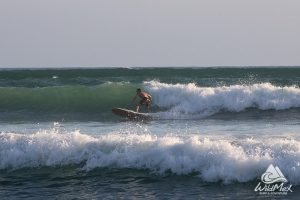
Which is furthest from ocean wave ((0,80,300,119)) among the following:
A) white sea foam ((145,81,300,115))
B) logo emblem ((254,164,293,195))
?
logo emblem ((254,164,293,195))

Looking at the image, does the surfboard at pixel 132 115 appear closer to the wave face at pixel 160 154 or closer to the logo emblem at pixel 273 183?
the wave face at pixel 160 154

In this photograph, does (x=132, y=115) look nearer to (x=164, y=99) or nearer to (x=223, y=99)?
(x=164, y=99)

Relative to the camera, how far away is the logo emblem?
9492 millimetres

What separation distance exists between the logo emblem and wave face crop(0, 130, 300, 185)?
11 centimetres

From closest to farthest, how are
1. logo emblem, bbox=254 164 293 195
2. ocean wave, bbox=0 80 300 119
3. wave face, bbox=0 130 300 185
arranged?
logo emblem, bbox=254 164 293 195, wave face, bbox=0 130 300 185, ocean wave, bbox=0 80 300 119

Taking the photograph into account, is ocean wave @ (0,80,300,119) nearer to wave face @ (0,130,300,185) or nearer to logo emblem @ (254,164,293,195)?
wave face @ (0,130,300,185)

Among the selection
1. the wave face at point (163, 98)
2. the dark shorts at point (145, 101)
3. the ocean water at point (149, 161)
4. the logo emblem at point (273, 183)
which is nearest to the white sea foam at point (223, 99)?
the wave face at point (163, 98)

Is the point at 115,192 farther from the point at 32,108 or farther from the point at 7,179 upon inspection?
the point at 32,108

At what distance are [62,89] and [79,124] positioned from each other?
9501 millimetres

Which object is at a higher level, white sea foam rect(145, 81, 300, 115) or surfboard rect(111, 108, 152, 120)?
white sea foam rect(145, 81, 300, 115)

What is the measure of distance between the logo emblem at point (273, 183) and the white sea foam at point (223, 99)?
12350 millimetres

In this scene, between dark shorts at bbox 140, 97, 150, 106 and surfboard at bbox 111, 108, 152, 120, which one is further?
dark shorts at bbox 140, 97, 150, 106

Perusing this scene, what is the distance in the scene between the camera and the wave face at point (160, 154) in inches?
408

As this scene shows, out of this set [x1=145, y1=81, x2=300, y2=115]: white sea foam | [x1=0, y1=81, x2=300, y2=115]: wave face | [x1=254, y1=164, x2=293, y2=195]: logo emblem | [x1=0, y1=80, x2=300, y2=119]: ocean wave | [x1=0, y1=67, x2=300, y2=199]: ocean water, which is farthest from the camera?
[x1=0, y1=81, x2=300, y2=115]: wave face
